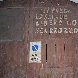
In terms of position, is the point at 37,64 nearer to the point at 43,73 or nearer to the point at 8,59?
the point at 43,73

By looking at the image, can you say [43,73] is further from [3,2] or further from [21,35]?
[3,2]

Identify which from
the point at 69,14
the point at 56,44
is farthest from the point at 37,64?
the point at 69,14

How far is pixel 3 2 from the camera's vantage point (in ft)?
18.1

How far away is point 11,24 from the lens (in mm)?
5418

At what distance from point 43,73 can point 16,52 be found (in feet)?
2.31

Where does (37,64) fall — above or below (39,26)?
below

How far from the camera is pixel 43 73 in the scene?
207 inches

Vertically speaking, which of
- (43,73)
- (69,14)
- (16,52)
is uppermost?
(69,14)

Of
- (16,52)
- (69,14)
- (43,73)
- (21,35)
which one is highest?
(69,14)

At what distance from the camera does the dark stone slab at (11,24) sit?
538cm

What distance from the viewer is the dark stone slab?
5379 millimetres

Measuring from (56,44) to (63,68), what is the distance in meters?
0.51

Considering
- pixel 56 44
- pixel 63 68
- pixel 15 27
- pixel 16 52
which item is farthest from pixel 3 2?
pixel 63 68

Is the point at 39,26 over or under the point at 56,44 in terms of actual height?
over
